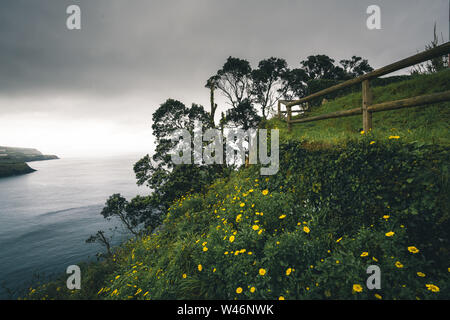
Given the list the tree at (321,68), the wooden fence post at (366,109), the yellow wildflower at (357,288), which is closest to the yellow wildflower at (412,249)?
the yellow wildflower at (357,288)

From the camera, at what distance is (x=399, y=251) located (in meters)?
1.83

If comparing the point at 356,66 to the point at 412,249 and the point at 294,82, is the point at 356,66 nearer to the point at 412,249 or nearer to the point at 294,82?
the point at 294,82

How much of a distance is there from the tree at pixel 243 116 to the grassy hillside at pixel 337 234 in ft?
53.4

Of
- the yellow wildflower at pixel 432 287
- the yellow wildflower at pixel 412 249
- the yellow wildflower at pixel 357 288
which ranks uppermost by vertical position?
the yellow wildflower at pixel 412 249

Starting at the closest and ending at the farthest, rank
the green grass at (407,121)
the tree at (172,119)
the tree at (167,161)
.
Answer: the green grass at (407,121) < the tree at (167,161) < the tree at (172,119)

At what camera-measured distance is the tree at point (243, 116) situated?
19312 mm

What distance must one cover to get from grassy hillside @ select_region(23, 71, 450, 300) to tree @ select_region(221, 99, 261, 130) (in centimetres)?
1627

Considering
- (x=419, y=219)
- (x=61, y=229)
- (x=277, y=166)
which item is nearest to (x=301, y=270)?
(x=419, y=219)

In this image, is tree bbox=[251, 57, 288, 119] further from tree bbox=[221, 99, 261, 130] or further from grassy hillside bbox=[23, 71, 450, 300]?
grassy hillside bbox=[23, 71, 450, 300]

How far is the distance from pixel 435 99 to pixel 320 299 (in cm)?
273

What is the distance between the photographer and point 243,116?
19359 millimetres

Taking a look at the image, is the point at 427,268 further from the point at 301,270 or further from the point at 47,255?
the point at 47,255

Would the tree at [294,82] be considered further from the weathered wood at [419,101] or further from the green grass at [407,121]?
the weathered wood at [419,101]

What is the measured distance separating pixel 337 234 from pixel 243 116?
17.9 meters
